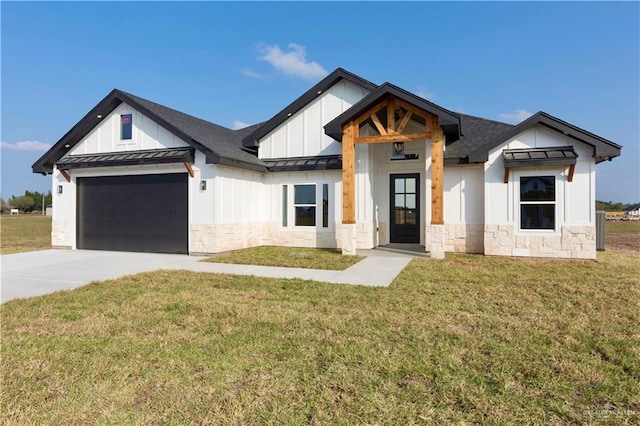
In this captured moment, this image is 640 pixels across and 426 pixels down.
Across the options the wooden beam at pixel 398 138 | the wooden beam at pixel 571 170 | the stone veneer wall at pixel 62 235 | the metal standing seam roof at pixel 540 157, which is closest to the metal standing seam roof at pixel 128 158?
the stone veneer wall at pixel 62 235

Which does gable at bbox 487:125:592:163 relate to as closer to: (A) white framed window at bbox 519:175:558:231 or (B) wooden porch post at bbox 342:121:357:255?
(A) white framed window at bbox 519:175:558:231

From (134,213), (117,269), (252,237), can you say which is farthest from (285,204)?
(117,269)

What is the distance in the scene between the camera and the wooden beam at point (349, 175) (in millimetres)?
10984

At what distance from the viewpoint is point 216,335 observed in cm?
414

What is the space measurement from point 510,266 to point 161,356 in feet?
28.0

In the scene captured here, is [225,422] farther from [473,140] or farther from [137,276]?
[473,140]

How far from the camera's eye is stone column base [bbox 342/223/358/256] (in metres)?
10.9

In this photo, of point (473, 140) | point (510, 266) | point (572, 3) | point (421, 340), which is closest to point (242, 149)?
point (473, 140)

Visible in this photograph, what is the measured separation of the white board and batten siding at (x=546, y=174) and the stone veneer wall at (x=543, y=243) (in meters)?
0.24

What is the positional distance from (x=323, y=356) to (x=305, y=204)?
31.7 ft

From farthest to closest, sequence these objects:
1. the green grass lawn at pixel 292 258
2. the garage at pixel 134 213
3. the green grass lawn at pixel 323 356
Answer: the garage at pixel 134 213
the green grass lawn at pixel 292 258
the green grass lawn at pixel 323 356

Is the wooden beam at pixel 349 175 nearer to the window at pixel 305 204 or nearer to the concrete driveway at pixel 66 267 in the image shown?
the window at pixel 305 204

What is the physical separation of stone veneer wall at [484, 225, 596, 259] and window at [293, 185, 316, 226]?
238 inches

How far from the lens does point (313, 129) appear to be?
13.2 m
